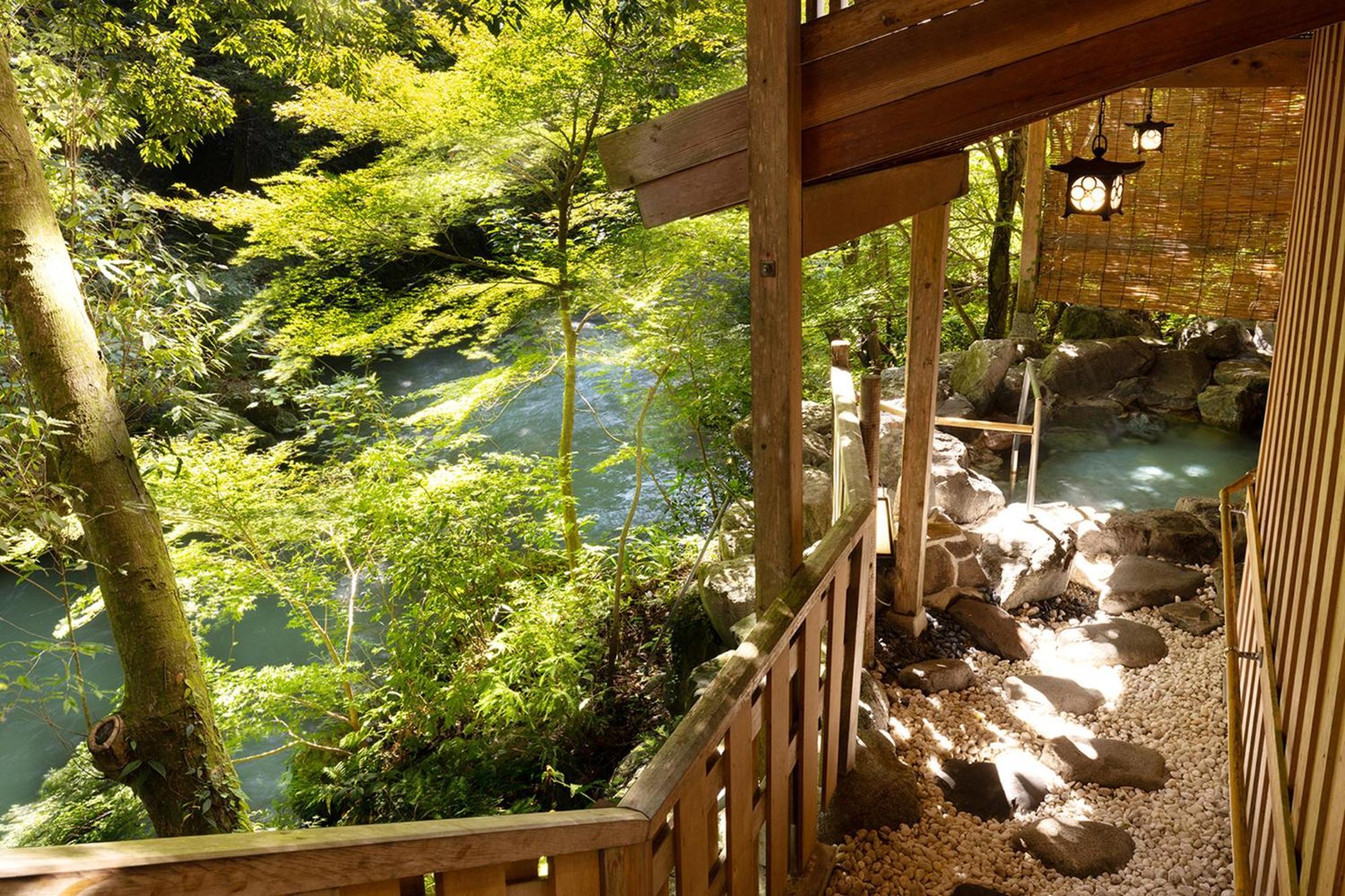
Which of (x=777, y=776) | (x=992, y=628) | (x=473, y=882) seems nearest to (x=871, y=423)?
(x=992, y=628)

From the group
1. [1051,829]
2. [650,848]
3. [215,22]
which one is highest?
[215,22]

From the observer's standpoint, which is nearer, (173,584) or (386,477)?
(173,584)

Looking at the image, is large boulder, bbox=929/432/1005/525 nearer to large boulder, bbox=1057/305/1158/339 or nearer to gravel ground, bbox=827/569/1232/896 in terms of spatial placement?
gravel ground, bbox=827/569/1232/896

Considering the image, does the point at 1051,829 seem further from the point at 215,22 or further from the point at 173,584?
the point at 215,22

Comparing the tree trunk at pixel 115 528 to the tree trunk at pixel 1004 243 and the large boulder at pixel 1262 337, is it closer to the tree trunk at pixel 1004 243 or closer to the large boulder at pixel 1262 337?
the tree trunk at pixel 1004 243

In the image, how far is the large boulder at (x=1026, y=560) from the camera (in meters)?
4.94

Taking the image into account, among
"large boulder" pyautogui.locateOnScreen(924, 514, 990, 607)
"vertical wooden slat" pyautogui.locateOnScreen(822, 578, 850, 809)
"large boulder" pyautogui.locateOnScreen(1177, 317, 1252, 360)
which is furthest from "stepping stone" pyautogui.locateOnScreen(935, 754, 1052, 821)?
"large boulder" pyautogui.locateOnScreen(1177, 317, 1252, 360)

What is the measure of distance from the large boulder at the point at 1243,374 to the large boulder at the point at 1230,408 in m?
0.11

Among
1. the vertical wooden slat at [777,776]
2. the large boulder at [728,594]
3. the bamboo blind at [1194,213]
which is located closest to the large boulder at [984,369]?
the bamboo blind at [1194,213]

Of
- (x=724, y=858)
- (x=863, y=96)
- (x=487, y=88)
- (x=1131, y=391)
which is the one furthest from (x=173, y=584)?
(x=1131, y=391)

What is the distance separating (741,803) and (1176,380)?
9.42 metres

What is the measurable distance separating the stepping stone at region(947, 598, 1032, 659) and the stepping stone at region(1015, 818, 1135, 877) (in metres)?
1.36

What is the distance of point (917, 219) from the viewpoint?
12.4 feet

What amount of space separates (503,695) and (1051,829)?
3.15 meters
